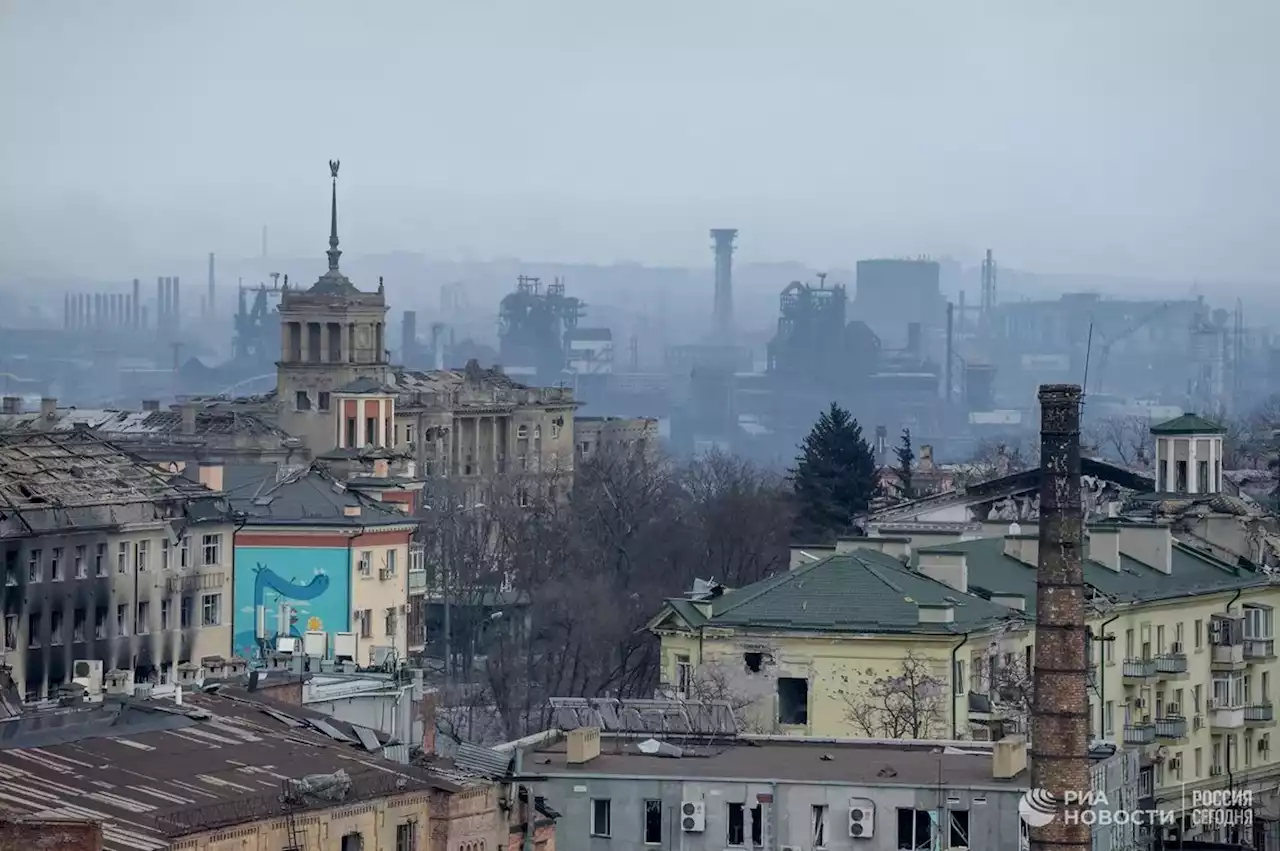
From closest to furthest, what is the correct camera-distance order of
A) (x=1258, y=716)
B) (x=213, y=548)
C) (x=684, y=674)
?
(x=684, y=674), (x=213, y=548), (x=1258, y=716)

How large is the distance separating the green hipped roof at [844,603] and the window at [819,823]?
1304cm

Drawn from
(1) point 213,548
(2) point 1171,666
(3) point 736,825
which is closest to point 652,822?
(3) point 736,825

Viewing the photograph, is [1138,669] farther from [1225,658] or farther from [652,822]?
[652,822]

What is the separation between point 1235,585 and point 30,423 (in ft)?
→ 214

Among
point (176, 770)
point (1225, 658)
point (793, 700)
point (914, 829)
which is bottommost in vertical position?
point (914, 829)

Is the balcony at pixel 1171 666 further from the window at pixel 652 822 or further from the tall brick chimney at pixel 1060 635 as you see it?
the window at pixel 652 822

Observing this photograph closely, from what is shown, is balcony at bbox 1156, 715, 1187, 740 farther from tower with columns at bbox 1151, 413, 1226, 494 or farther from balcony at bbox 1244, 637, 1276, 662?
tower with columns at bbox 1151, 413, 1226, 494

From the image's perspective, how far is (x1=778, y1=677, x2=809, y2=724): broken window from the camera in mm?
66625

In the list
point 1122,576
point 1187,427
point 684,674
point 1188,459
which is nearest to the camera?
point 684,674

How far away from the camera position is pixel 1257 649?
80625mm

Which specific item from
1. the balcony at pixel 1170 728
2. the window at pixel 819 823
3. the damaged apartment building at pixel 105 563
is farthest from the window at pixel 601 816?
the balcony at pixel 1170 728

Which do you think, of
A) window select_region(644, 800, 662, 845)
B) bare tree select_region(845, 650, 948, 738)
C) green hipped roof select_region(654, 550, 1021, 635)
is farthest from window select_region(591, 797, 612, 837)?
green hipped roof select_region(654, 550, 1021, 635)

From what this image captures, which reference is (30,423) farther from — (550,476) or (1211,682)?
(1211,682)

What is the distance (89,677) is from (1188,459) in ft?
152
